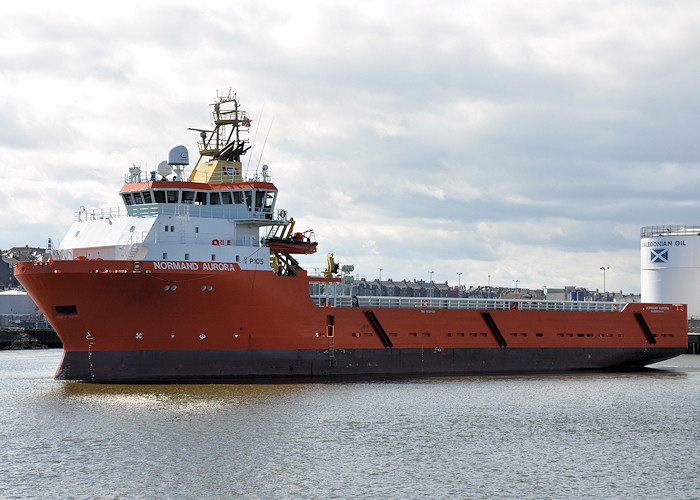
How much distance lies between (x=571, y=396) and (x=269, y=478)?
14.4m

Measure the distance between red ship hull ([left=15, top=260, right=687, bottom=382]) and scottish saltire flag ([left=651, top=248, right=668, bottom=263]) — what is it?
27468mm

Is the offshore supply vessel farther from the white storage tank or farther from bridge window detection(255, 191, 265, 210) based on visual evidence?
the white storage tank

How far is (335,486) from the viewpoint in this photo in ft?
52.8

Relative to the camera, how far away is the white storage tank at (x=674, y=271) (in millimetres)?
57688

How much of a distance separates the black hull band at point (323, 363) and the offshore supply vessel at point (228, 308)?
0.04 m

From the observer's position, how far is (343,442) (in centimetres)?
1966

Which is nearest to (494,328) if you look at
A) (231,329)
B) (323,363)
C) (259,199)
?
(323,363)

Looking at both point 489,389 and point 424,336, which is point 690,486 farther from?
point 424,336

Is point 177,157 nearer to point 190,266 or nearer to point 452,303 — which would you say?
point 190,266

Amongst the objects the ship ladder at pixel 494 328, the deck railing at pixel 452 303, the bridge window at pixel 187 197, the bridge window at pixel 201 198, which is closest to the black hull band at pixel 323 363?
the ship ladder at pixel 494 328

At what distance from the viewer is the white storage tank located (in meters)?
57.7

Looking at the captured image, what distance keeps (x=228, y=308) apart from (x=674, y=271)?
4027 cm

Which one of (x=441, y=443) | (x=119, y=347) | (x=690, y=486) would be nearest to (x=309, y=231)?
(x=119, y=347)

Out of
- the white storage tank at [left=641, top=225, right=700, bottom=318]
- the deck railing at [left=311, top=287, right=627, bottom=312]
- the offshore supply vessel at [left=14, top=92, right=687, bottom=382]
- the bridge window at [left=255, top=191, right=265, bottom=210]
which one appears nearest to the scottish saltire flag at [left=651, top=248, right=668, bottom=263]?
the white storage tank at [left=641, top=225, right=700, bottom=318]
